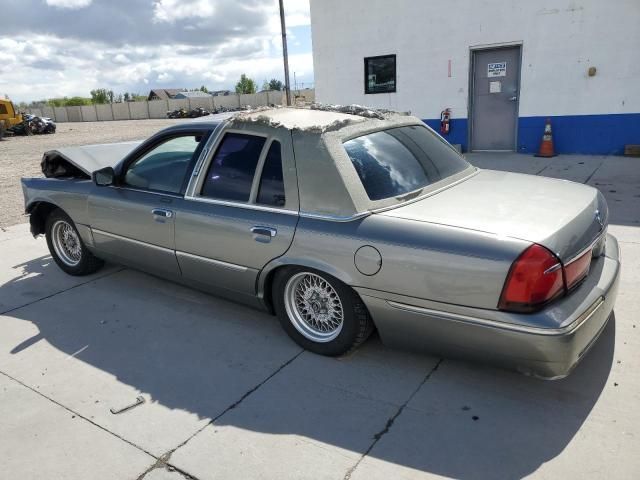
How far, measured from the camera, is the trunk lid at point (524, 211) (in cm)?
257

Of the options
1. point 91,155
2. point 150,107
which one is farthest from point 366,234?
point 150,107

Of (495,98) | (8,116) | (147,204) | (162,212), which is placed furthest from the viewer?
(8,116)

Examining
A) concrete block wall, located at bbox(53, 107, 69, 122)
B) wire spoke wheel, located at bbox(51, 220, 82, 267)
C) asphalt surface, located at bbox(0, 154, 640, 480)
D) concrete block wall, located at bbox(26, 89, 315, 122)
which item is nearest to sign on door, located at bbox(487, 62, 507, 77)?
asphalt surface, located at bbox(0, 154, 640, 480)

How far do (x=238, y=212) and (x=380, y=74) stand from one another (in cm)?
938

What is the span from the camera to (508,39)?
10.0 m

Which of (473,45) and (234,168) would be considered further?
(473,45)

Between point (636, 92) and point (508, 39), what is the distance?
2.57m

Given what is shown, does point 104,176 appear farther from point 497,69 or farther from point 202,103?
point 202,103

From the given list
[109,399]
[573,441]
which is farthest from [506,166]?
[109,399]

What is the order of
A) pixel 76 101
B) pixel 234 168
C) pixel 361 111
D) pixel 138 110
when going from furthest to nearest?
pixel 76 101, pixel 138 110, pixel 361 111, pixel 234 168

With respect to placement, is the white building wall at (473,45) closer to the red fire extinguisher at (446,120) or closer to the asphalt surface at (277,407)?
the red fire extinguisher at (446,120)

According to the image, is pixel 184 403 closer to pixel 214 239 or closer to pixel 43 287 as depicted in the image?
pixel 214 239

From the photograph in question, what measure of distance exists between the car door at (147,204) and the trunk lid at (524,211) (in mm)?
1833

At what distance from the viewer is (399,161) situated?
3312 millimetres
